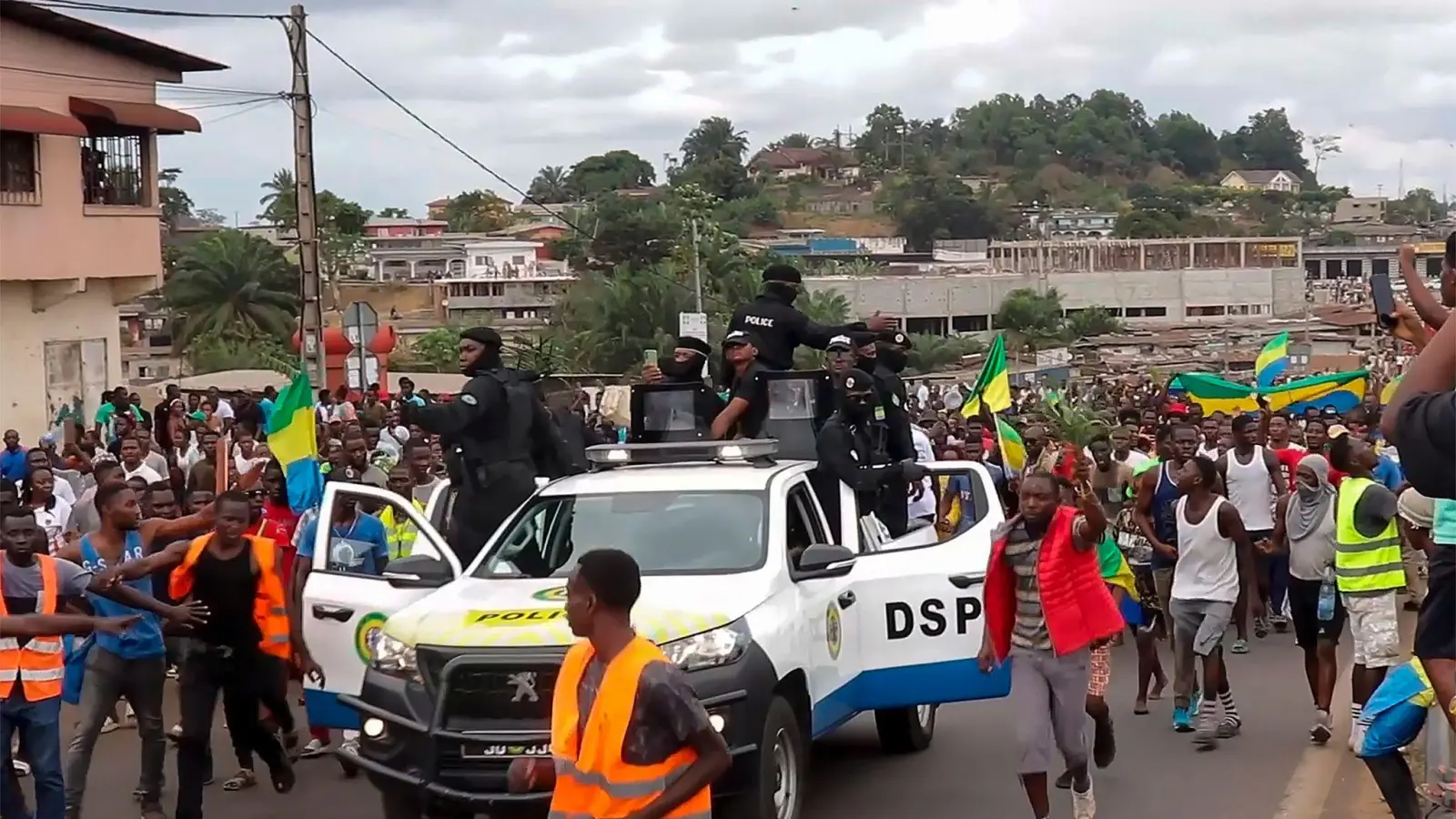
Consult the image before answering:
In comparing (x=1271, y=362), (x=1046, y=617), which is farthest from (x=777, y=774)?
(x=1271, y=362)

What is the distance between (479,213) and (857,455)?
443 feet

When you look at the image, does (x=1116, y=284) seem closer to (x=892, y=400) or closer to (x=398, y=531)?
(x=892, y=400)

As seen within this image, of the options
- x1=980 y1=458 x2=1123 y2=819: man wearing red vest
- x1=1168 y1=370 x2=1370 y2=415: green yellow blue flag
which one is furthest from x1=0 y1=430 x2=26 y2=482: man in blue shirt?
x1=1168 y1=370 x2=1370 y2=415: green yellow blue flag

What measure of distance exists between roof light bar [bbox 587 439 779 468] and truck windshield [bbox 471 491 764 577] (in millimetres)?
449

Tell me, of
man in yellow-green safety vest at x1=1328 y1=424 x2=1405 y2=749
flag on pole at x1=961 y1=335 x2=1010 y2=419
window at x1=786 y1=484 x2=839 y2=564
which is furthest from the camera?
flag on pole at x1=961 y1=335 x2=1010 y2=419

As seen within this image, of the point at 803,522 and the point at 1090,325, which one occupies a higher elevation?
the point at 803,522

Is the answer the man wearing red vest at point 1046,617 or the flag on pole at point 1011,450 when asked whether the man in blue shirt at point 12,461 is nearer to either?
the flag on pole at point 1011,450

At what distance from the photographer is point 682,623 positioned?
6.94 metres

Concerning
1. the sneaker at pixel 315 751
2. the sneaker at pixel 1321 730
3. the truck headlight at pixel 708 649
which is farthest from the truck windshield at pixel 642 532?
the sneaker at pixel 1321 730

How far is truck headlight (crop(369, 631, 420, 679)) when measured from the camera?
7012 mm

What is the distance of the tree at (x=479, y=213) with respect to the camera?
140 meters

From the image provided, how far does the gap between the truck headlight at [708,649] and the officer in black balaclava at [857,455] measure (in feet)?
6.81

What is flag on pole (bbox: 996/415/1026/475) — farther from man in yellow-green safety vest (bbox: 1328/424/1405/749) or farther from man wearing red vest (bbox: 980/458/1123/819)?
man wearing red vest (bbox: 980/458/1123/819)

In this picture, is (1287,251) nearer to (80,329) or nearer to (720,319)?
(720,319)
